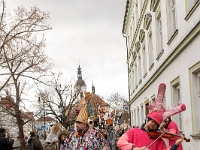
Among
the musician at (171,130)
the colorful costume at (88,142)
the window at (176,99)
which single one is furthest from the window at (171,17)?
the musician at (171,130)

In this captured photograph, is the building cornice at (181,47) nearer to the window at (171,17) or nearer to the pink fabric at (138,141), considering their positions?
the window at (171,17)

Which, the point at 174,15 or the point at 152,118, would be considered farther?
the point at 174,15

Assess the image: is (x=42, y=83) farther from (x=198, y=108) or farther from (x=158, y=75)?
(x=198, y=108)

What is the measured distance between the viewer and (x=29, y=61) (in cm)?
1400

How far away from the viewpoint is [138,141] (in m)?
4.22

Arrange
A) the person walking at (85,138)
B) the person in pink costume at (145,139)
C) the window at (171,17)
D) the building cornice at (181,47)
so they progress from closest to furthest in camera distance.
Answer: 1. the person in pink costume at (145,139)
2. the person walking at (85,138)
3. the building cornice at (181,47)
4. the window at (171,17)

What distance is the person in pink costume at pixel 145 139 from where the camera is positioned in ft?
13.6

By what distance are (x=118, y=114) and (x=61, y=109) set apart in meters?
29.3

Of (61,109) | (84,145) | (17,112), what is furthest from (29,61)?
(61,109)

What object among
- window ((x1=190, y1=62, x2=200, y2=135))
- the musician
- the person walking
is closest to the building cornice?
window ((x1=190, y1=62, x2=200, y2=135))

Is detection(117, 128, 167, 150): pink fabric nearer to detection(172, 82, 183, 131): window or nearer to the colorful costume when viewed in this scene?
the colorful costume

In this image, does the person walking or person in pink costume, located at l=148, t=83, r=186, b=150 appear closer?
person in pink costume, located at l=148, t=83, r=186, b=150

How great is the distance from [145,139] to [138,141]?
0.09m

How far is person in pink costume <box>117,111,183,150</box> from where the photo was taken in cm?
414
